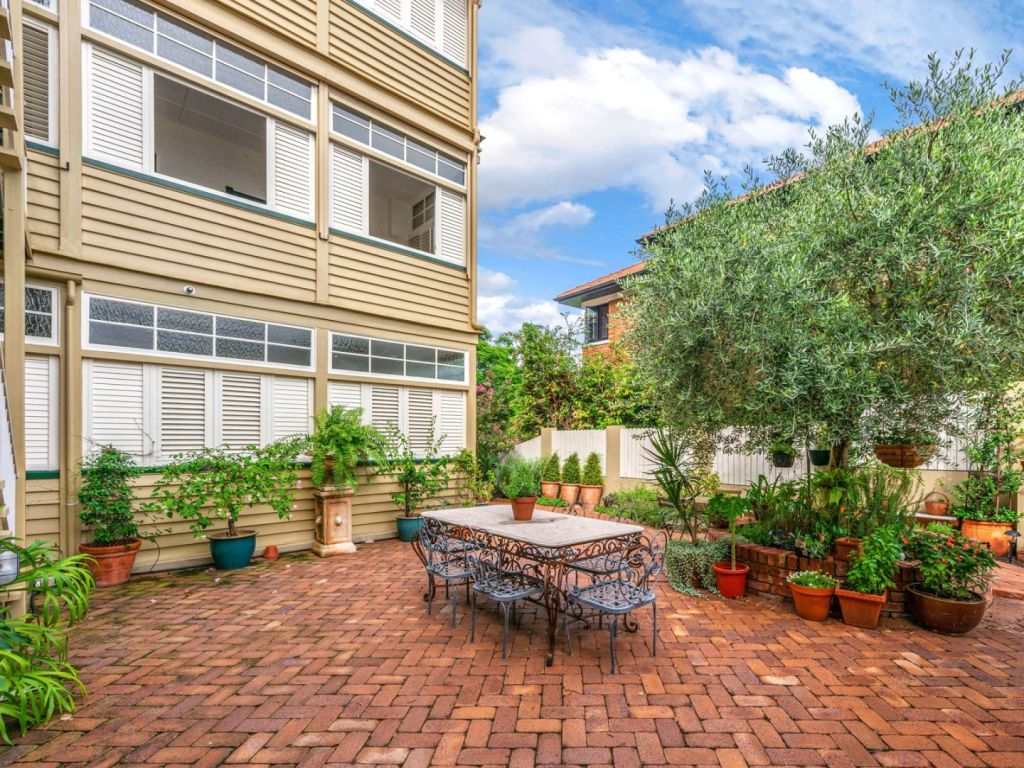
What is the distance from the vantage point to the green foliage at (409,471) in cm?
721

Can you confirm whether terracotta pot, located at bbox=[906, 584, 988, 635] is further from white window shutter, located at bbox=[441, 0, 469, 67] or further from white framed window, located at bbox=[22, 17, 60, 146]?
white window shutter, located at bbox=[441, 0, 469, 67]

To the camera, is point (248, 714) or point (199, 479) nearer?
point (248, 714)

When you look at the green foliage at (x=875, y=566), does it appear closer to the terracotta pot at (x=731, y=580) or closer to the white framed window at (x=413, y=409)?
the terracotta pot at (x=731, y=580)

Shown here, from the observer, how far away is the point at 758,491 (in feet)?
18.3

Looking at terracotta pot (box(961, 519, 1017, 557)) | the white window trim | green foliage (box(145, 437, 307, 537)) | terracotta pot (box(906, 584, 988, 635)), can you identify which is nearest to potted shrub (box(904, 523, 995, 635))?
terracotta pot (box(906, 584, 988, 635))

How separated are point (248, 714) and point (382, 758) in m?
0.92

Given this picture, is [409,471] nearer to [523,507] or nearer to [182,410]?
[182,410]

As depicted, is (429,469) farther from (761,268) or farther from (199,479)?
(761,268)

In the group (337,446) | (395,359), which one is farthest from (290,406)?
(395,359)

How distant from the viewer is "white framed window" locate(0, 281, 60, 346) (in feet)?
15.9

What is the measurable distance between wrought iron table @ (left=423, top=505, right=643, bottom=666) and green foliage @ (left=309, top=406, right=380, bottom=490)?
6.10ft

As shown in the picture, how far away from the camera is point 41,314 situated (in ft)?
16.1

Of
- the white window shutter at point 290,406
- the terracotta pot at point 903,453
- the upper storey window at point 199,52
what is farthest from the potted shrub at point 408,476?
the terracotta pot at point 903,453

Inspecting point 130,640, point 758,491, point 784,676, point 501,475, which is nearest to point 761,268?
point 758,491
